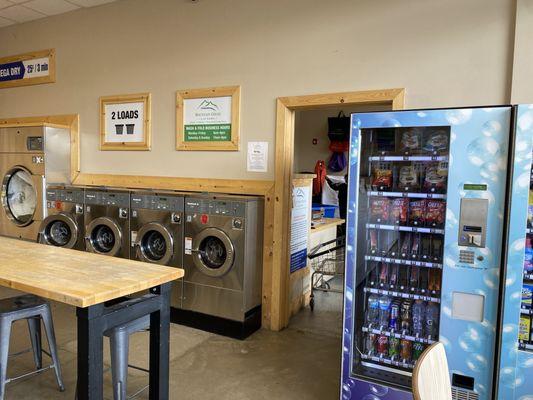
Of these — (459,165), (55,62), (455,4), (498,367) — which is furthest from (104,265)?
(55,62)

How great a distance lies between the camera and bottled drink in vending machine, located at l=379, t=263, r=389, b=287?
9.19 ft

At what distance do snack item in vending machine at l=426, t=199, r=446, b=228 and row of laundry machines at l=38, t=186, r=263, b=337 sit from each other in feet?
5.42

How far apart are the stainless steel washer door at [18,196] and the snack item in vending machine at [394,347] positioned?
193 inches

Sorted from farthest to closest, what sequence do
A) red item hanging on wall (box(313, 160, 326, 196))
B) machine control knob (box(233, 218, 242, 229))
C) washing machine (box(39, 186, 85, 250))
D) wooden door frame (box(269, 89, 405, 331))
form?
red item hanging on wall (box(313, 160, 326, 196))
washing machine (box(39, 186, 85, 250))
wooden door frame (box(269, 89, 405, 331))
machine control knob (box(233, 218, 242, 229))

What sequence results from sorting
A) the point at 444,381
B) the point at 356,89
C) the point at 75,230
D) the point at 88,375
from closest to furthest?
1. the point at 444,381
2. the point at 88,375
3. the point at 356,89
4. the point at 75,230

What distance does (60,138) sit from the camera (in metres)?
5.36

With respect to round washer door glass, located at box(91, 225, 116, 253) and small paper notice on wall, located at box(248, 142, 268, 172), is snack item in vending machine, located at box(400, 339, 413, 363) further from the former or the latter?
round washer door glass, located at box(91, 225, 116, 253)

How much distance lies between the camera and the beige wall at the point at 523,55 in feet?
9.71

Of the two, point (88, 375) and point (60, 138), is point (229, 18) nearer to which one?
point (60, 138)

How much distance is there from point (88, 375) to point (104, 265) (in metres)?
0.67

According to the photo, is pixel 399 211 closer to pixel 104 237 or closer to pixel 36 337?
pixel 36 337

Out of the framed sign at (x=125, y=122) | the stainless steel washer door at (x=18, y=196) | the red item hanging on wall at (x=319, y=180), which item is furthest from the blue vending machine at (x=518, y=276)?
the stainless steel washer door at (x=18, y=196)

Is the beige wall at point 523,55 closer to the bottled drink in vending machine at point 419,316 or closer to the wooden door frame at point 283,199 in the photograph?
the wooden door frame at point 283,199

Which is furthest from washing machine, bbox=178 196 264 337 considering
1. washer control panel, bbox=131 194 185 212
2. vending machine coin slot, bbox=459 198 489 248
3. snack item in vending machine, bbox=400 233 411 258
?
vending machine coin slot, bbox=459 198 489 248
